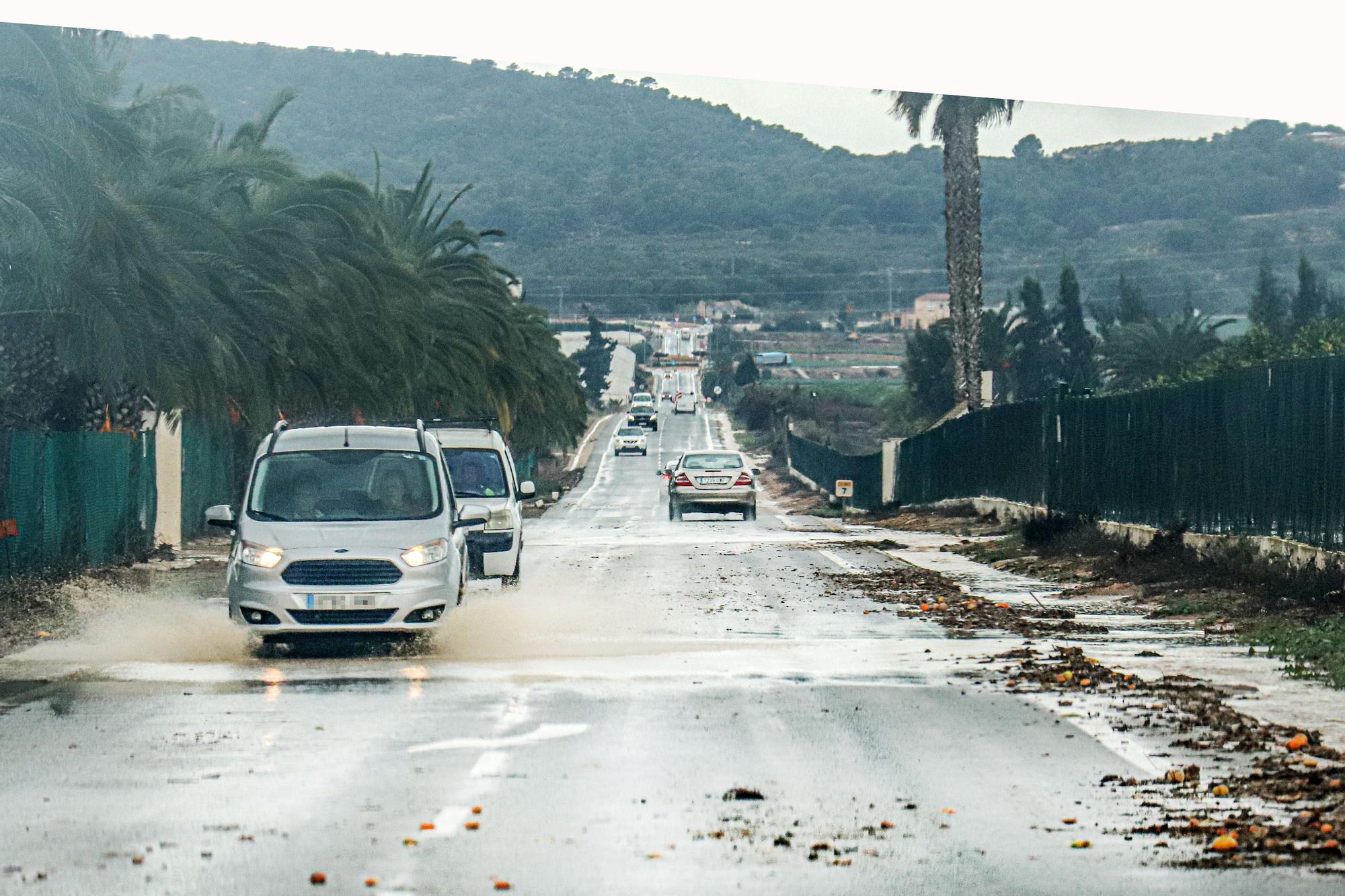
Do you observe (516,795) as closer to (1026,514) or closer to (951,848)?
(951,848)

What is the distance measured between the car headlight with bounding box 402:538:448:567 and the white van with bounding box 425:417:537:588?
5.52 metres

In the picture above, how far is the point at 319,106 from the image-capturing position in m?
34.3

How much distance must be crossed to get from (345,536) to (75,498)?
10.7 metres

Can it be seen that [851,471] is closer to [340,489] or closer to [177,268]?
[177,268]

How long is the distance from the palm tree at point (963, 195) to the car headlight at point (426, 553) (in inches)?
1360

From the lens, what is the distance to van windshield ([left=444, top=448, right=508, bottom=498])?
22.7 metres

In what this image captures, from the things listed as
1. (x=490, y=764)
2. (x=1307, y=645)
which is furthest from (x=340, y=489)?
(x=1307, y=645)

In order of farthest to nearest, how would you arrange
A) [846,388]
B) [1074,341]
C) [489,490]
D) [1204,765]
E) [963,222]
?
[846,388] < [1074,341] < [963,222] < [489,490] < [1204,765]

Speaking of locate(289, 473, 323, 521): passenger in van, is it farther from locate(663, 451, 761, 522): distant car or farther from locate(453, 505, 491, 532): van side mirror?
locate(663, 451, 761, 522): distant car

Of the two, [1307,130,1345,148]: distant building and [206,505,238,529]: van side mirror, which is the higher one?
[1307,130,1345,148]: distant building

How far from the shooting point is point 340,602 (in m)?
15.4

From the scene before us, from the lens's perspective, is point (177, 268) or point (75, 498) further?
point (177, 268)

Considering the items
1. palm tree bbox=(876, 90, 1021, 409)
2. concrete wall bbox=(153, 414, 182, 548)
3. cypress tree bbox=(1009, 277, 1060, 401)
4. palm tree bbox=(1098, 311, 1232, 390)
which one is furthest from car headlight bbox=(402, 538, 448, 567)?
cypress tree bbox=(1009, 277, 1060, 401)

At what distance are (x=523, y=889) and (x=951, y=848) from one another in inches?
73.6
